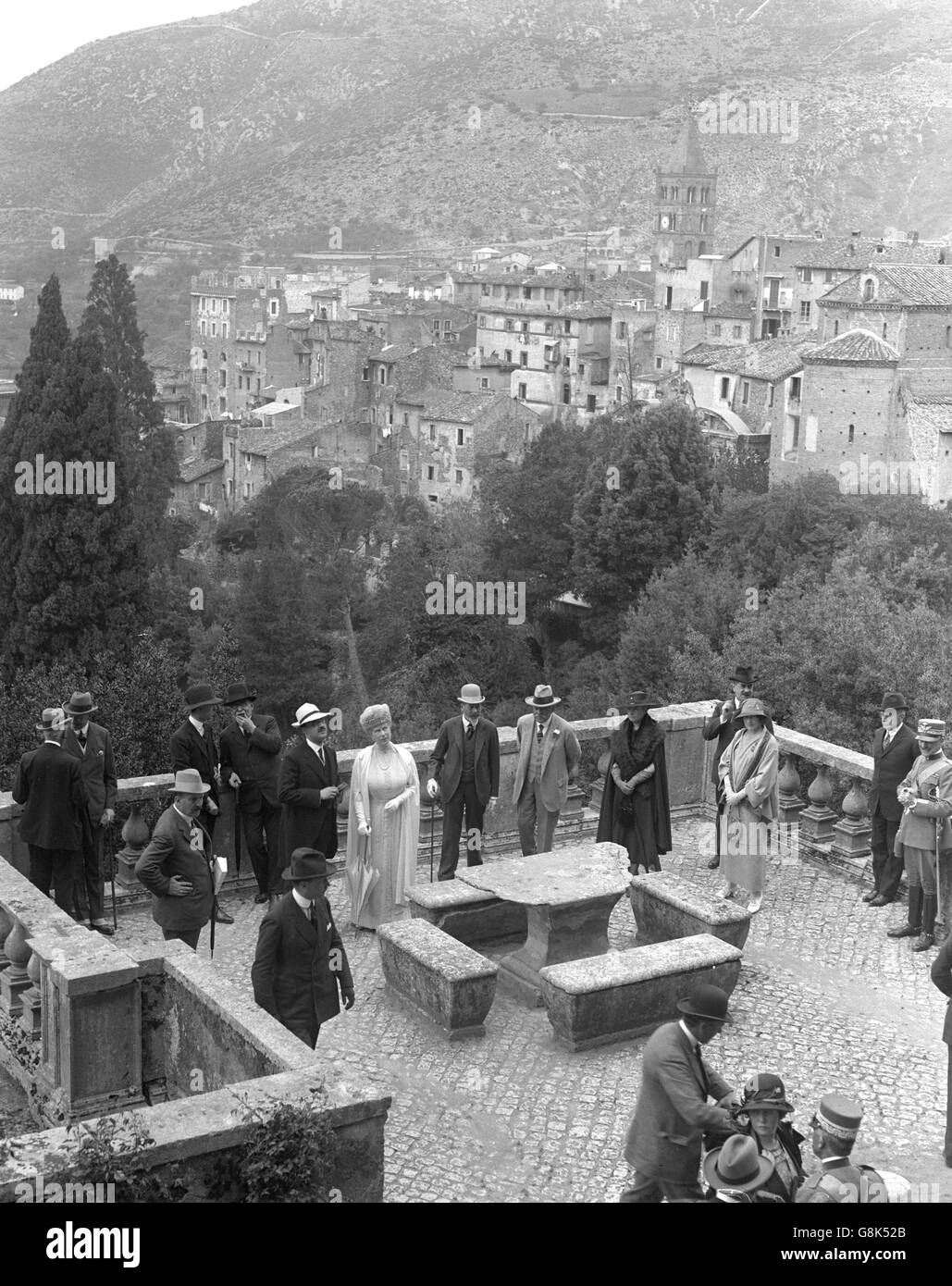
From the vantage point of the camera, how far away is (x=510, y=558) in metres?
59.3

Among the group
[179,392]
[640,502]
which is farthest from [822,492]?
[179,392]

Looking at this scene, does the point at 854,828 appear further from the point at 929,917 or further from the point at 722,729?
the point at 929,917

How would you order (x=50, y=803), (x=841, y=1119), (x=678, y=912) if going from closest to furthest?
(x=841, y=1119) → (x=50, y=803) → (x=678, y=912)

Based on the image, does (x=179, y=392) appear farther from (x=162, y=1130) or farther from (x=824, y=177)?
(x=162, y=1130)

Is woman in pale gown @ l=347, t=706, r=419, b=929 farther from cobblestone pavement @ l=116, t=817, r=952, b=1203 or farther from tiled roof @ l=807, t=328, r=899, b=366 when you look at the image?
tiled roof @ l=807, t=328, r=899, b=366

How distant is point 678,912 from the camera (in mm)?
9609

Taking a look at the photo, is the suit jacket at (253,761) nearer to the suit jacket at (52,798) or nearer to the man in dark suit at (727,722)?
the suit jacket at (52,798)

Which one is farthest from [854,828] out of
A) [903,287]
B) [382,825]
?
[903,287]

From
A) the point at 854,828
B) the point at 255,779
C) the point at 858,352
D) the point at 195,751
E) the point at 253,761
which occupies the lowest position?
the point at 854,828

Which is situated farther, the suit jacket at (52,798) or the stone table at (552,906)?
the suit jacket at (52,798)

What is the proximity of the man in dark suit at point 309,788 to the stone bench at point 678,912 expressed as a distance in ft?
6.59

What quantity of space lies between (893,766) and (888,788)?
0.15 meters

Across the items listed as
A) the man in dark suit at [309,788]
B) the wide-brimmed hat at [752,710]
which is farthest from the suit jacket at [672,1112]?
the wide-brimmed hat at [752,710]

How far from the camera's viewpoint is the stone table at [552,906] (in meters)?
9.05
